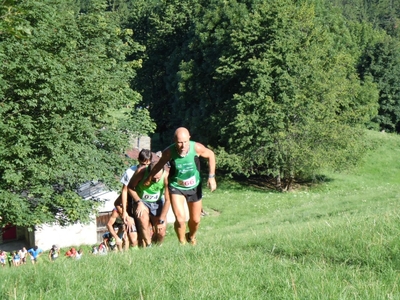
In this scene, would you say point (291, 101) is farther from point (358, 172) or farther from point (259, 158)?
point (358, 172)

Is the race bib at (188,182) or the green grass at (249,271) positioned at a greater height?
the race bib at (188,182)

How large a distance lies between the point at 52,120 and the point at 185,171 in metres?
11.3

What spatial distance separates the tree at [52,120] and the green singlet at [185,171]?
947 cm

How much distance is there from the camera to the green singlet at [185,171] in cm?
884

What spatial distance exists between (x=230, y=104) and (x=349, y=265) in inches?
1267

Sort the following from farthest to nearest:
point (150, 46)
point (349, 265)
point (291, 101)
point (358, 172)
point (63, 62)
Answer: point (150, 46) < point (358, 172) < point (291, 101) < point (63, 62) < point (349, 265)

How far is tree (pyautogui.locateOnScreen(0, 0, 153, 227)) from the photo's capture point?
18031mm

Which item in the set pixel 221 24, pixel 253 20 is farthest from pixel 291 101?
pixel 221 24

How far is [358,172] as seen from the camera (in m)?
46.0

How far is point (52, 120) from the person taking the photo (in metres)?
18.9

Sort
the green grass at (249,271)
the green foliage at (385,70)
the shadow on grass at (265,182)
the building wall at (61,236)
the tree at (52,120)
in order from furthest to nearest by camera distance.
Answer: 1. the green foliage at (385,70)
2. the shadow on grass at (265,182)
3. the building wall at (61,236)
4. the tree at (52,120)
5. the green grass at (249,271)

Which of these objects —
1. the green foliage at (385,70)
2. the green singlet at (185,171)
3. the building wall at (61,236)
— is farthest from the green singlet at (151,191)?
the green foliage at (385,70)

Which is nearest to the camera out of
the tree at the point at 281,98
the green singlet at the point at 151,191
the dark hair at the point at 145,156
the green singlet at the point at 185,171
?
the green singlet at the point at 185,171

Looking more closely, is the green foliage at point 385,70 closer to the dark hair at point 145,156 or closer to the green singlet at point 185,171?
the dark hair at point 145,156
